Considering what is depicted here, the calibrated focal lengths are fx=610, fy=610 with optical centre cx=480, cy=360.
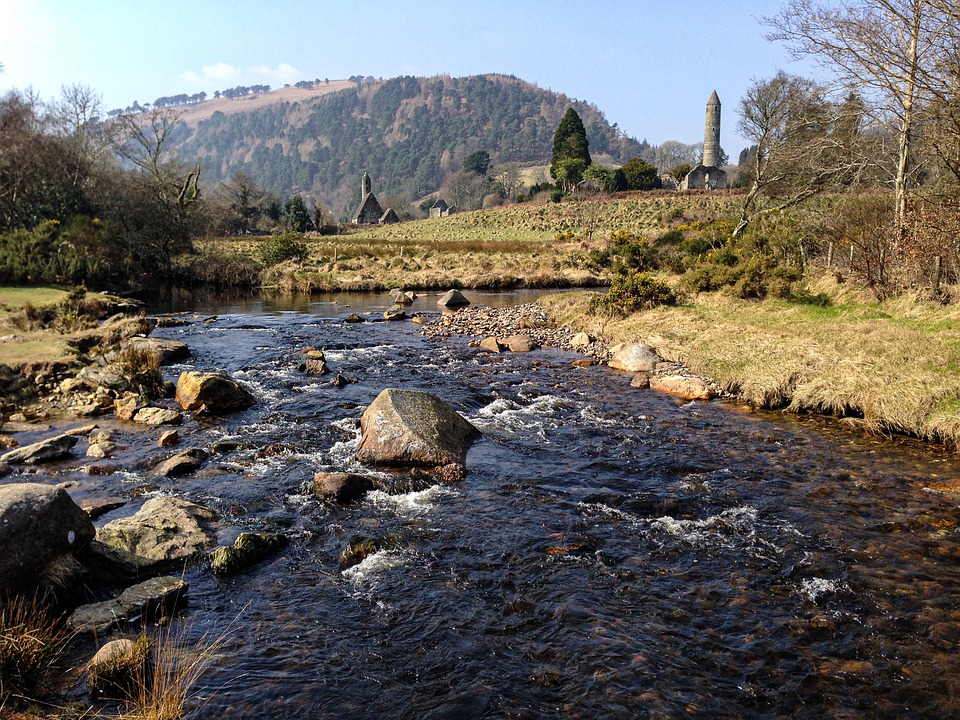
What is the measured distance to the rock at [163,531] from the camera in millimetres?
6895

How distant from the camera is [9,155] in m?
31.9

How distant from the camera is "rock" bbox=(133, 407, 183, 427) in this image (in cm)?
1191

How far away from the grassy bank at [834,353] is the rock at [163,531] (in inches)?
410

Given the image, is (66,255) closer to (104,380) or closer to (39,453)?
(104,380)

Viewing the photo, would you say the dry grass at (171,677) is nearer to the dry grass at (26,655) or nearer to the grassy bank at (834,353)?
the dry grass at (26,655)

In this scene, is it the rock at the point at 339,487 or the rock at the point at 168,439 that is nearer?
the rock at the point at 339,487

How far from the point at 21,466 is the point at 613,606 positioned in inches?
365

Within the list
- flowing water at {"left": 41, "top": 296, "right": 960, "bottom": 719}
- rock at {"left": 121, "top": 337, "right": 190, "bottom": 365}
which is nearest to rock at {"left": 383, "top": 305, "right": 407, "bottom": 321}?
rock at {"left": 121, "top": 337, "right": 190, "bottom": 365}

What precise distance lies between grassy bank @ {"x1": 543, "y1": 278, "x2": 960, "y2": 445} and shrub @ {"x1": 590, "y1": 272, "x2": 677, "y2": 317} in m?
1.08

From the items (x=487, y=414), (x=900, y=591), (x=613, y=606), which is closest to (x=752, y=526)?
(x=900, y=591)

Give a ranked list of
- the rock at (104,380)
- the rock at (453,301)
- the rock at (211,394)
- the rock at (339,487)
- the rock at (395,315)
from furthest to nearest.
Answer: the rock at (453,301), the rock at (395,315), the rock at (104,380), the rock at (211,394), the rock at (339,487)

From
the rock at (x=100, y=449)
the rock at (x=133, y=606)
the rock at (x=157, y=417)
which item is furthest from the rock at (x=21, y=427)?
the rock at (x=133, y=606)

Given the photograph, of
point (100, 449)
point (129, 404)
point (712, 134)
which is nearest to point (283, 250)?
point (129, 404)

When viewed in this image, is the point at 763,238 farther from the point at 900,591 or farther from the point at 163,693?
the point at 163,693
